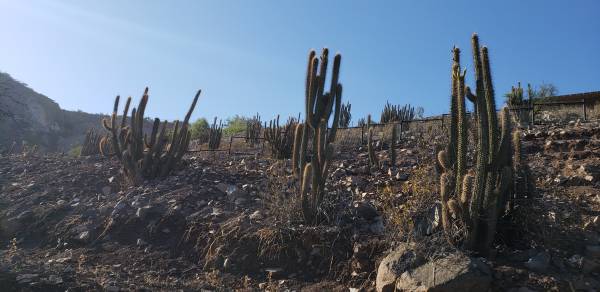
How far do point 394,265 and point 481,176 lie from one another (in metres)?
1.36

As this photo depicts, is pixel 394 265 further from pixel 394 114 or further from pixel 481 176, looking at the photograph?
pixel 394 114

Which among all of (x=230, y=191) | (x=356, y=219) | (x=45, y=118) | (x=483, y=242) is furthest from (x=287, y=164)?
(x=45, y=118)

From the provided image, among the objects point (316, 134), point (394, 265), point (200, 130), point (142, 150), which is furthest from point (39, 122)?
point (394, 265)

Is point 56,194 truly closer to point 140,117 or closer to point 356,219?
point 140,117

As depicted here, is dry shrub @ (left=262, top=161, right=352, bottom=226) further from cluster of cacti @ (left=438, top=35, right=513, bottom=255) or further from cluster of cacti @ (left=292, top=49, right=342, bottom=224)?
cluster of cacti @ (left=438, top=35, right=513, bottom=255)

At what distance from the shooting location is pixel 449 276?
209 inches

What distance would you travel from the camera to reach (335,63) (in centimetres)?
823

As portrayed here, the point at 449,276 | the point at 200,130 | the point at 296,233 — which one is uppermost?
the point at 200,130

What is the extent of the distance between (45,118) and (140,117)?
25.9 m

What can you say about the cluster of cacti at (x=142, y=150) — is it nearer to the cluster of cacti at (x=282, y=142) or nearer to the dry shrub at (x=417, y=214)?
the cluster of cacti at (x=282, y=142)

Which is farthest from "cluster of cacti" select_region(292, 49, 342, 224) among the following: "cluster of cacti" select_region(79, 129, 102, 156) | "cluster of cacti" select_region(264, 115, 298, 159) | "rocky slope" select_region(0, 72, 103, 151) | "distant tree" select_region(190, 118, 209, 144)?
"rocky slope" select_region(0, 72, 103, 151)

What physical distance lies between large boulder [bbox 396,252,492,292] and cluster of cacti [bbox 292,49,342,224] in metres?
2.20

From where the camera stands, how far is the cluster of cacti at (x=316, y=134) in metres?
7.59

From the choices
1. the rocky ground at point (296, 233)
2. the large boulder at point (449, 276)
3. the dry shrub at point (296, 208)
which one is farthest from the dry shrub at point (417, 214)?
the dry shrub at point (296, 208)
